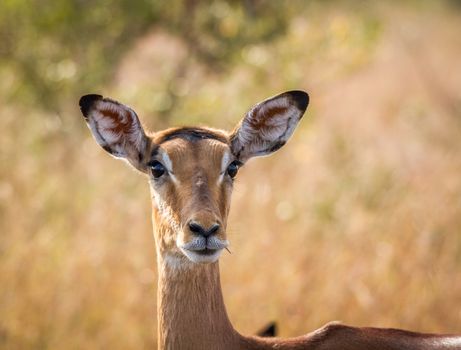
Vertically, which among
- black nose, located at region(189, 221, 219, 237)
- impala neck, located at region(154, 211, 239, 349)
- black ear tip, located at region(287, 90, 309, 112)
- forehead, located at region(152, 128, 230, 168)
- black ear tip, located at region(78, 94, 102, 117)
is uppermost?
black ear tip, located at region(78, 94, 102, 117)

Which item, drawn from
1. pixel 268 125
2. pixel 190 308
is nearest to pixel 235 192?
pixel 268 125

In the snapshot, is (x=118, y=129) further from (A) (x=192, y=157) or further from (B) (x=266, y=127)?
(B) (x=266, y=127)

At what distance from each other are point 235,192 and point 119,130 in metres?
4.68

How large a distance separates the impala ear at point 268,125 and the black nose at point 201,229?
A: 1028 millimetres

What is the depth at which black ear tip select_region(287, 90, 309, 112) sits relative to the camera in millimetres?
6027

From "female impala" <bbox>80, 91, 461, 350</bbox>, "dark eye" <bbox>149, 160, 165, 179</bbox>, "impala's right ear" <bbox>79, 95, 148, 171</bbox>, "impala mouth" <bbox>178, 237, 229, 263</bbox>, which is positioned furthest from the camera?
"impala's right ear" <bbox>79, 95, 148, 171</bbox>

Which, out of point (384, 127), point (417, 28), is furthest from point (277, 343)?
point (417, 28)

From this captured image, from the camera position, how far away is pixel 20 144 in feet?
35.9

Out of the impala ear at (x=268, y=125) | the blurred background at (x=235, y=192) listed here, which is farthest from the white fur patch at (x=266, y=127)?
the blurred background at (x=235, y=192)

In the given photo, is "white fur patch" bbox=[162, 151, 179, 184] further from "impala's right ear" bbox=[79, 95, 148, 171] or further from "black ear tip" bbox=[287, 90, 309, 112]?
"black ear tip" bbox=[287, 90, 309, 112]

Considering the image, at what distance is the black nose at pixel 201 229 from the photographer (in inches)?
202

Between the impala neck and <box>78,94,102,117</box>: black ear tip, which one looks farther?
<box>78,94,102,117</box>: black ear tip

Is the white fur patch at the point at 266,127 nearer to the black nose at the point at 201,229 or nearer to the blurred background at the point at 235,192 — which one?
the black nose at the point at 201,229

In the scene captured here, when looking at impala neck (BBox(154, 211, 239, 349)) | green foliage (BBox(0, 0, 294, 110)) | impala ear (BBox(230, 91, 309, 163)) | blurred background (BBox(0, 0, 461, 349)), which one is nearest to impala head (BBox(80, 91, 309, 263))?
impala ear (BBox(230, 91, 309, 163))
